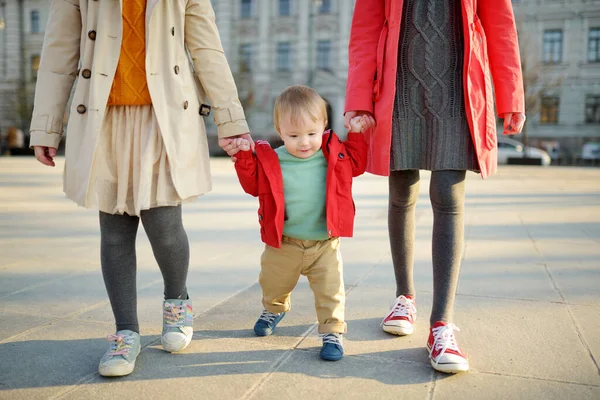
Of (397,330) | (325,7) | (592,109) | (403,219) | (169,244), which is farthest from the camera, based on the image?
(325,7)

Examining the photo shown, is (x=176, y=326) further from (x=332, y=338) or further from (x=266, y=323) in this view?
(x=332, y=338)

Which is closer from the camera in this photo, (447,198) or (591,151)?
(447,198)

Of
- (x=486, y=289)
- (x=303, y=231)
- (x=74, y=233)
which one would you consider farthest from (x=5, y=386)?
(x=74, y=233)

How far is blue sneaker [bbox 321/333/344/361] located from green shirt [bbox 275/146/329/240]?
0.43m

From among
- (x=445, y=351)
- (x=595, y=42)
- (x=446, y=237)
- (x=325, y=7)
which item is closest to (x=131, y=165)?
(x=446, y=237)

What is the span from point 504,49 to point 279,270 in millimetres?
Answer: 1401

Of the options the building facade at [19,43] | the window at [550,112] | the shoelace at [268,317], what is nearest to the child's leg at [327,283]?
the shoelace at [268,317]

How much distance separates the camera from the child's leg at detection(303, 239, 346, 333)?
2424 mm

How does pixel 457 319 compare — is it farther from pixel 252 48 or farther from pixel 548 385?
pixel 252 48

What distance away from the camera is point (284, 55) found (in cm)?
3216

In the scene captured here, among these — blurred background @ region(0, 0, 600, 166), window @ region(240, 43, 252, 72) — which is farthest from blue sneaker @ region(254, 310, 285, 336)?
window @ region(240, 43, 252, 72)

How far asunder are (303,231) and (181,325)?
68 centimetres

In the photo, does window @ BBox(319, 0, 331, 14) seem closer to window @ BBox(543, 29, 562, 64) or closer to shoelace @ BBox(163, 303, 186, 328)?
window @ BBox(543, 29, 562, 64)

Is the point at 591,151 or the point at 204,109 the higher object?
the point at 204,109
